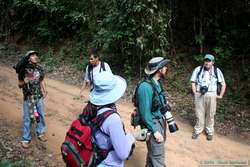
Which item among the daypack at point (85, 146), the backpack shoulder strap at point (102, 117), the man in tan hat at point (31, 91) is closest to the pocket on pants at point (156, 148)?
the daypack at point (85, 146)

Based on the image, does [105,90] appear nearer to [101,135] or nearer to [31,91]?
[101,135]

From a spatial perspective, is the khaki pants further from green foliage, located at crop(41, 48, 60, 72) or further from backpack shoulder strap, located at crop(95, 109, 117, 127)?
green foliage, located at crop(41, 48, 60, 72)

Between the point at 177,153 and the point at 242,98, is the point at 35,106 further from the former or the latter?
the point at 242,98

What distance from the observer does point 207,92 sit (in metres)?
7.80

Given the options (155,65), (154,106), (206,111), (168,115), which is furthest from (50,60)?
(154,106)

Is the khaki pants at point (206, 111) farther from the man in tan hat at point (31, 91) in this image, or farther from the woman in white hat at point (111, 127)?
the woman in white hat at point (111, 127)

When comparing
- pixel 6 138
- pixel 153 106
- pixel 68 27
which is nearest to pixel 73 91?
pixel 6 138

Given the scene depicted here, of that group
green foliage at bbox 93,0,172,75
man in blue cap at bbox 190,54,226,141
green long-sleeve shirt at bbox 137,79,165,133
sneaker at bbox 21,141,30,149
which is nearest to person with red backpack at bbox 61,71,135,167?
green long-sleeve shirt at bbox 137,79,165,133

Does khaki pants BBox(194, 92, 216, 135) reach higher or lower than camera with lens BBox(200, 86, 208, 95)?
lower

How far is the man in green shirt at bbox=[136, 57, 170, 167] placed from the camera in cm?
498

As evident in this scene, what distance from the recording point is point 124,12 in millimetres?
11328

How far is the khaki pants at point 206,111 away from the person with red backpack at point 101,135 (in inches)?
175

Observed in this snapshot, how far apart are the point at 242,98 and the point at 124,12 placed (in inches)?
167

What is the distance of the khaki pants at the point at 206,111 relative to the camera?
7812 millimetres
